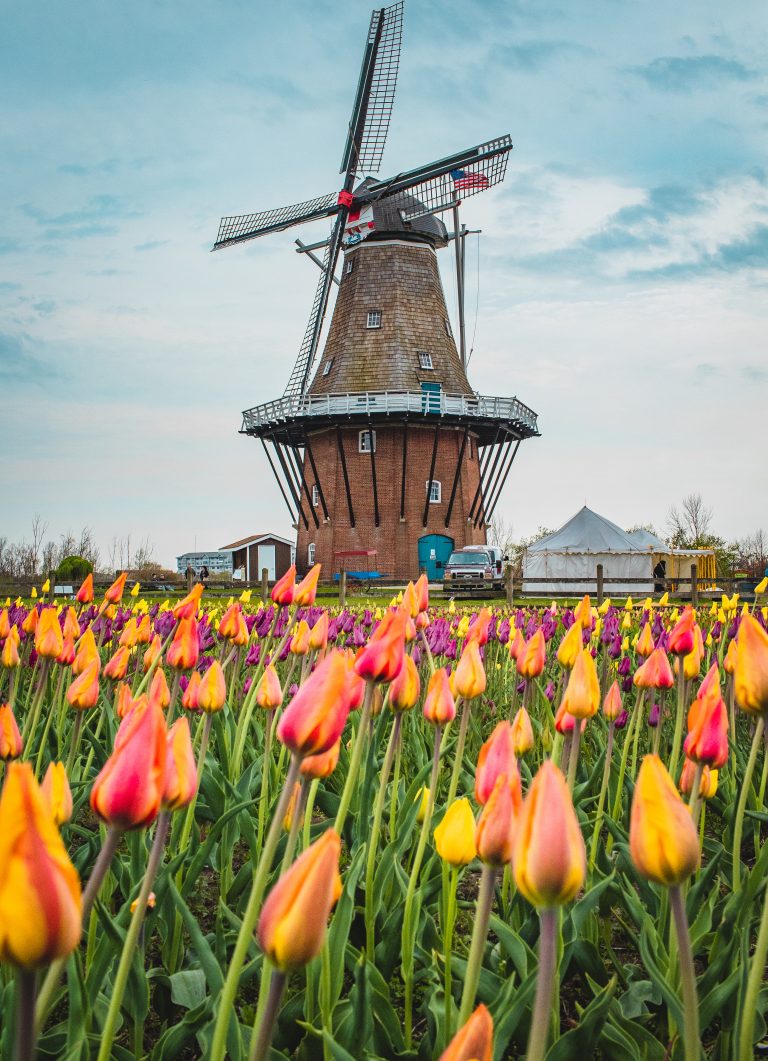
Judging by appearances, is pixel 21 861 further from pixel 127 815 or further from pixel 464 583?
pixel 464 583

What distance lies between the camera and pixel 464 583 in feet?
77.2

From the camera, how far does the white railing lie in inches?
1167

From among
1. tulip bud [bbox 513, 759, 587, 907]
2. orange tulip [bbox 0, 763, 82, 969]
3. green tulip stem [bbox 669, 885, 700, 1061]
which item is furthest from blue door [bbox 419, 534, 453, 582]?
orange tulip [bbox 0, 763, 82, 969]

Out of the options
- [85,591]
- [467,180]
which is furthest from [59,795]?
[467,180]

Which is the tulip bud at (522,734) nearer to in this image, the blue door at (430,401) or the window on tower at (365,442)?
the blue door at (430,401)

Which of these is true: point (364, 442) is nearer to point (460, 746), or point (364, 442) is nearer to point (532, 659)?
point (532, 659)

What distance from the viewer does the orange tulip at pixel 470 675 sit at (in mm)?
1799

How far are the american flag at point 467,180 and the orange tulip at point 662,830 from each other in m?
33.0

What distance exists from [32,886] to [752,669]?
1.05 m

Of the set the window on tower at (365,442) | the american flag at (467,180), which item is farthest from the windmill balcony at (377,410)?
the american flag at (467,180)

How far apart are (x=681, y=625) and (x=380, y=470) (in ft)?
93.9

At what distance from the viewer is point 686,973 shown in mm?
881

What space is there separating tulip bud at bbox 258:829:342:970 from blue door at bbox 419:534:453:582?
98.0 feet

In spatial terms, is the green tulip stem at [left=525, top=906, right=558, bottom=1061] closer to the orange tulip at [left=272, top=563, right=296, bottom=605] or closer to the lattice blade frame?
the orange tulip at [left=272, top=563, right=296, bottom=605]
